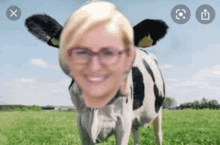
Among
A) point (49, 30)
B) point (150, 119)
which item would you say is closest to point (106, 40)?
point (49, 30)

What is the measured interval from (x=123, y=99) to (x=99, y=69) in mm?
718

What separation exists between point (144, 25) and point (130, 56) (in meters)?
0.29

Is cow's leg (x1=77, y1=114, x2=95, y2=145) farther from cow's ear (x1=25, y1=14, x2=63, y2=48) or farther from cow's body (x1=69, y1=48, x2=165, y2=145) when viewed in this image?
cow's ear (x1=25, y1=14, x2=63, y2=48)

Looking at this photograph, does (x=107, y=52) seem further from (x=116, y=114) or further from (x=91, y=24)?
(x=116, y=114)

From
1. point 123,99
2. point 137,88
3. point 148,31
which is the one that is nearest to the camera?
point 148,31

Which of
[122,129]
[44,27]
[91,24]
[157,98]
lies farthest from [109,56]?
[157,98]

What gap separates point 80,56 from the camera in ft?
2.71

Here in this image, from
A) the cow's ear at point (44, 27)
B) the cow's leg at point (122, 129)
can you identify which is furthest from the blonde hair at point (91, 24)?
the cow's leg at point (122, 129)

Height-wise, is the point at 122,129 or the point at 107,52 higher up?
the point at 107,52

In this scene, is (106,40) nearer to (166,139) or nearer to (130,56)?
(130,56)

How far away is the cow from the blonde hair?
7.3 inches

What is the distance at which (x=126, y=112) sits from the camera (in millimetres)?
1553

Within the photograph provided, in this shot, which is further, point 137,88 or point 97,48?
point 137,88

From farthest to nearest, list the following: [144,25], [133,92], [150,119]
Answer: [150,119] < [133,92] < [144,25]
